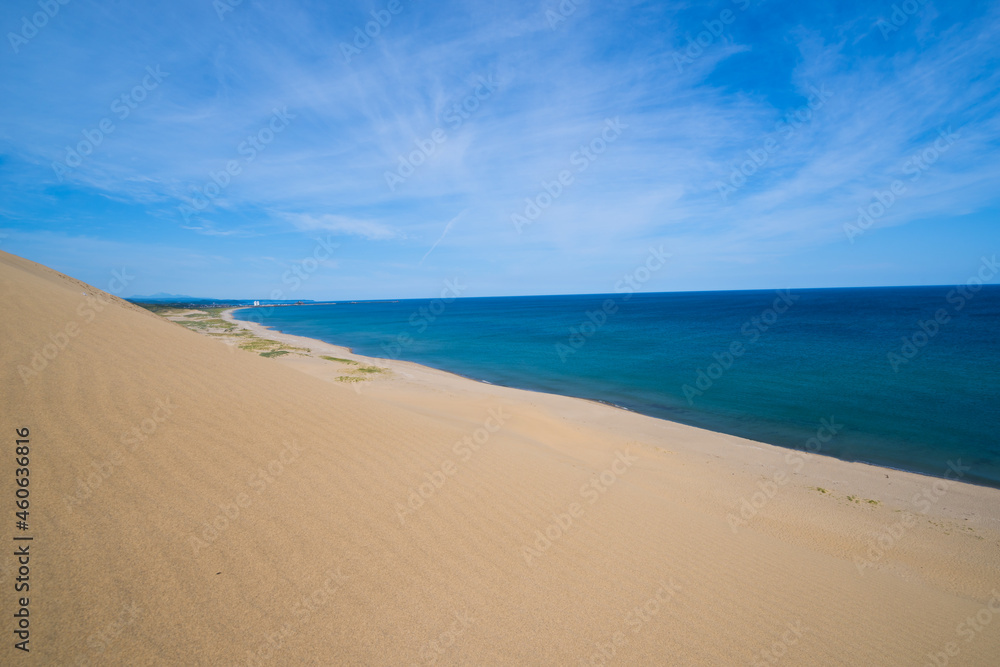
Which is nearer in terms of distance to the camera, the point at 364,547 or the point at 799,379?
the point at 364,547

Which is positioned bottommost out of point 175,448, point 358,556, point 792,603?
Result: point 792,603

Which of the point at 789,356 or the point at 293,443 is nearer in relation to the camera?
the point at 293,443

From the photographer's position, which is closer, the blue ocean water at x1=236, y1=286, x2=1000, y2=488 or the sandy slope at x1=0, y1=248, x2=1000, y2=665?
the sandy slope at x1=0, y1=248, x2=1000, y2=665

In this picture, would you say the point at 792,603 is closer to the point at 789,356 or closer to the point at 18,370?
the point at 18,370

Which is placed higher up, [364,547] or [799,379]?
[364,547]

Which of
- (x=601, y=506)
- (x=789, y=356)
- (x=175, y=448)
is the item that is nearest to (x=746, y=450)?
(x=601, y=506)

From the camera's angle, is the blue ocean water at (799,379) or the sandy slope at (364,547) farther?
the blue ocean water at (799,379)

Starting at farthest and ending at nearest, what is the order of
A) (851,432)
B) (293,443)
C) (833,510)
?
1. (851,432)
2. (833,510)
3. (293,443)

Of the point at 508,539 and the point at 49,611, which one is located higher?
the point at 49,611
